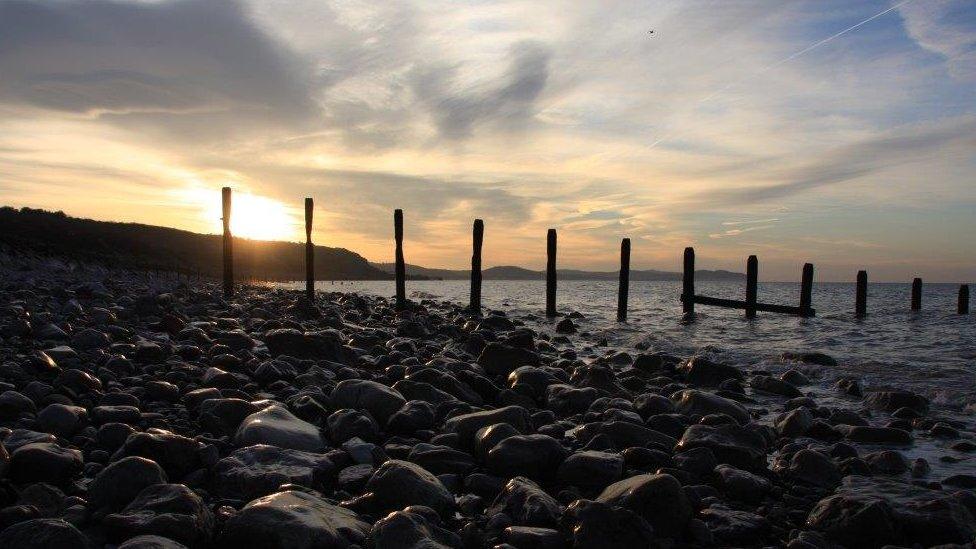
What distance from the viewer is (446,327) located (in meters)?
14.8

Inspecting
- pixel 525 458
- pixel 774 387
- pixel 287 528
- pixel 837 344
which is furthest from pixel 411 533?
pixel 837 344

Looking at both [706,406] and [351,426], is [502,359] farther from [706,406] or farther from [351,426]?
[351,426]

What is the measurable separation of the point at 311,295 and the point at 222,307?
7105 mm

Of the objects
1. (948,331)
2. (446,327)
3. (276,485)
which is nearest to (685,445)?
(276,485)

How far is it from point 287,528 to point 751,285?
24.4m

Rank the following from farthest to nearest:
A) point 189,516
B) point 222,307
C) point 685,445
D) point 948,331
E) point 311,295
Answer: point 311,295
point 948,331
point 222,307
point 685,445
point 189,516

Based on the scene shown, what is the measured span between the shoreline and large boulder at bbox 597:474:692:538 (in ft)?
0.04

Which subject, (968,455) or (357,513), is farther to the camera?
(968,455)

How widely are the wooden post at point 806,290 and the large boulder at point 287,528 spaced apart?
77.7 ft

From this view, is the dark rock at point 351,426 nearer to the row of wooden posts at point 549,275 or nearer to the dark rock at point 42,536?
the dark rock at point 42,536

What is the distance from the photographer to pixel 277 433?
4289 millimetres

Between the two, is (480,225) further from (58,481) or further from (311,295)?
(58,481)

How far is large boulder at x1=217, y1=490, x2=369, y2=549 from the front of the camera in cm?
279

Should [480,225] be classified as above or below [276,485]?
above
